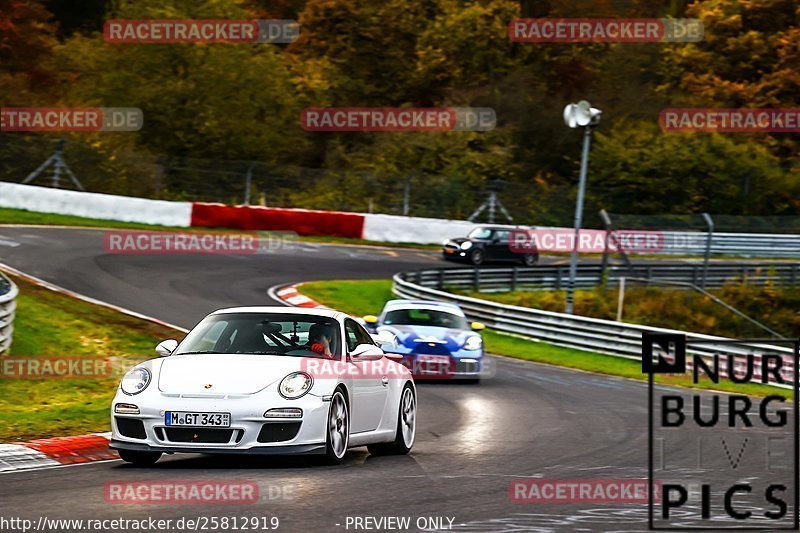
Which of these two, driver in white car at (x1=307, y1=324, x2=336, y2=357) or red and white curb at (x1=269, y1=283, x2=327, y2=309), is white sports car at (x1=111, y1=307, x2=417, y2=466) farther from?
red and white curb at (x1=269, y1=283, x2=327, y2=309)

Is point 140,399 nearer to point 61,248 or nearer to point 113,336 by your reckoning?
point 113,336

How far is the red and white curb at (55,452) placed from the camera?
388 inches

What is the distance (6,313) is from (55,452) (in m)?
7.61

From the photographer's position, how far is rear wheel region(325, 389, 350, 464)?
1000 cm

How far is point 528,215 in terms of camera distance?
47.8 metres

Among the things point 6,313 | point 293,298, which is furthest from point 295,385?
point 293,298

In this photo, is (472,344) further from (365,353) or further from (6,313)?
(365,353)

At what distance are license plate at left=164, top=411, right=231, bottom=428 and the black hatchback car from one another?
3112 centimetres

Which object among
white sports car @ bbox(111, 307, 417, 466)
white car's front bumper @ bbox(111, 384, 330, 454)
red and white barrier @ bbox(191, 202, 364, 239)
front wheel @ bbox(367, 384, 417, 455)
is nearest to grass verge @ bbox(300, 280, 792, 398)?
front wheel @ bbox(367, 384, 417, 455)

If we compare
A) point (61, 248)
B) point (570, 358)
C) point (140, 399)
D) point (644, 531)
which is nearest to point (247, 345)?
point (140, 399)

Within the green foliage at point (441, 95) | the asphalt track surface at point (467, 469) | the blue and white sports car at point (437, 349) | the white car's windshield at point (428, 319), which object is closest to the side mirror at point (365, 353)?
the asphalt track surface at point (467, 469)

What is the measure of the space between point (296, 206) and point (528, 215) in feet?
28.7

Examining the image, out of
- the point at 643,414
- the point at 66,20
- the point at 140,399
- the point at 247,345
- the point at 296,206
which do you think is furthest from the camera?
the point at 66,20

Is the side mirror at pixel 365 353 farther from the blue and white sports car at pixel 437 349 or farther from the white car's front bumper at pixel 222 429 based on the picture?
the blue and white sports car at pixel 437 349
